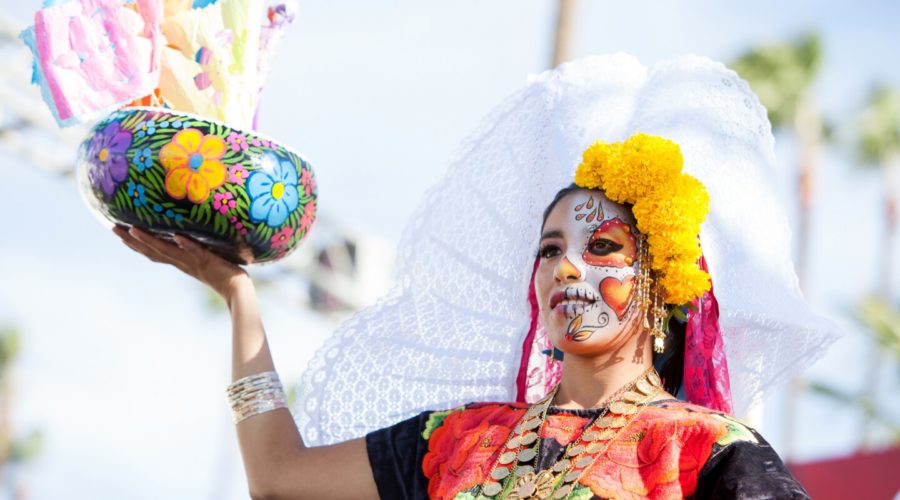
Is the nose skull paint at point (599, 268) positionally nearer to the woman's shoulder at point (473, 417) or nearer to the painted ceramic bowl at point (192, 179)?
the woman's shoulder at point (473, 417)

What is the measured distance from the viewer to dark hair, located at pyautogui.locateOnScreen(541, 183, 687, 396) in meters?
3.09

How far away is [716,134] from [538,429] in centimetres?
89

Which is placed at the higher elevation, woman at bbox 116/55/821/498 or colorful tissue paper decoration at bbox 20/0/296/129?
colorful tissue paper decoration at bbox 20/0/296/129

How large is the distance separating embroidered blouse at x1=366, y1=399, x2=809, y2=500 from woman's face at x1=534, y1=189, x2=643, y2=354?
0.58 feet

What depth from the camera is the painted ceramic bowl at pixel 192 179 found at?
295cm

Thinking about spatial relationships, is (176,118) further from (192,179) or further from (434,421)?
(434,421)

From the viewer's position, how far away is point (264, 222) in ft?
9.98

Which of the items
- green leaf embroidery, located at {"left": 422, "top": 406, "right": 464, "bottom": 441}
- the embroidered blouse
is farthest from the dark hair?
green leaf embroidery, located at {"left": 422, "top": 406, "right": 464, "bottom": 441}

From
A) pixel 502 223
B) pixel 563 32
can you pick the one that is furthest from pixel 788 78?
pixel 502 223

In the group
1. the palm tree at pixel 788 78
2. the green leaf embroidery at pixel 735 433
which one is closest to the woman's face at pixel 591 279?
the green leaf embroidery at pixel 735 433

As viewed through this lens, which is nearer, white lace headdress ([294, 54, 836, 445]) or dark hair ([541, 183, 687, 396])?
dark hair ([541, 183, 687, 396])

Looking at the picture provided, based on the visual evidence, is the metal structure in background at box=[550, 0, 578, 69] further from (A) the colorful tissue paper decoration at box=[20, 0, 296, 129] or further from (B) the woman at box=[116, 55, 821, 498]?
(A) the colorful tissue paper decoration at box=[20, 0, 296, 129]

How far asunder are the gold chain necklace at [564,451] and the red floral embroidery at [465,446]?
3 centimetres

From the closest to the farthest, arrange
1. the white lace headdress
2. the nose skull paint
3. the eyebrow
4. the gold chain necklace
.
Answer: the gold chain necklace
the nose skull paint
the eyebrow
the white lace headdress
